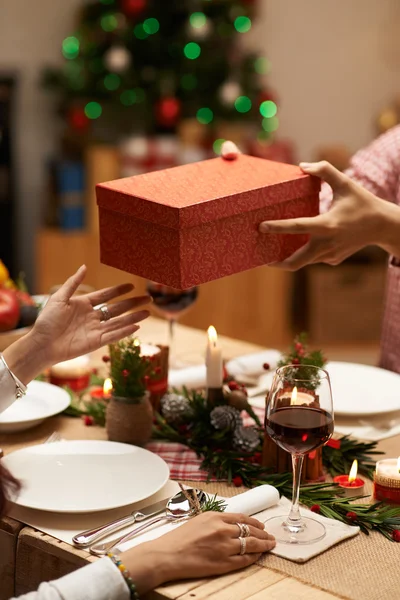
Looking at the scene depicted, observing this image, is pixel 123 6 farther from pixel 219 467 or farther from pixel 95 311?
pixel 219 467

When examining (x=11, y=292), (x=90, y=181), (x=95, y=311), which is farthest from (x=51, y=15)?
(x=95, y=311)

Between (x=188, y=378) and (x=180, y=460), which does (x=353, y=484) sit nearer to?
(x=180, y=460)

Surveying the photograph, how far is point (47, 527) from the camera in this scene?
4.50 ft

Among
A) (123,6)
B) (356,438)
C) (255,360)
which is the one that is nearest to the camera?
(356,438)

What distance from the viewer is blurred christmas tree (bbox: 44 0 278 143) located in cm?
432

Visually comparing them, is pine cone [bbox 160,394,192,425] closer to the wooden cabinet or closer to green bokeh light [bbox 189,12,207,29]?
the wooden cabinet

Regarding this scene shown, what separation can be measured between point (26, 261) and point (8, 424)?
3.11 m

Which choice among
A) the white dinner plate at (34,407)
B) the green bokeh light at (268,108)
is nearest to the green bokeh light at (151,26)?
the green bokeh light at (268,108)

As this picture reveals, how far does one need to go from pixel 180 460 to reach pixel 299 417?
1.23ft

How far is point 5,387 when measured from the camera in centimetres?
155

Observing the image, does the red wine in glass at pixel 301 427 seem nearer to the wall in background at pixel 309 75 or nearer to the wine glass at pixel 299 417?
the wine glass at pixel 299 417

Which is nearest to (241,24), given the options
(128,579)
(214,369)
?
(214,369)

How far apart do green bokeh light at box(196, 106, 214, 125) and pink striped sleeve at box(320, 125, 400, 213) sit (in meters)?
2.44

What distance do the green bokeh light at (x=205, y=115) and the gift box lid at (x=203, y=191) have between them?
286 cm
